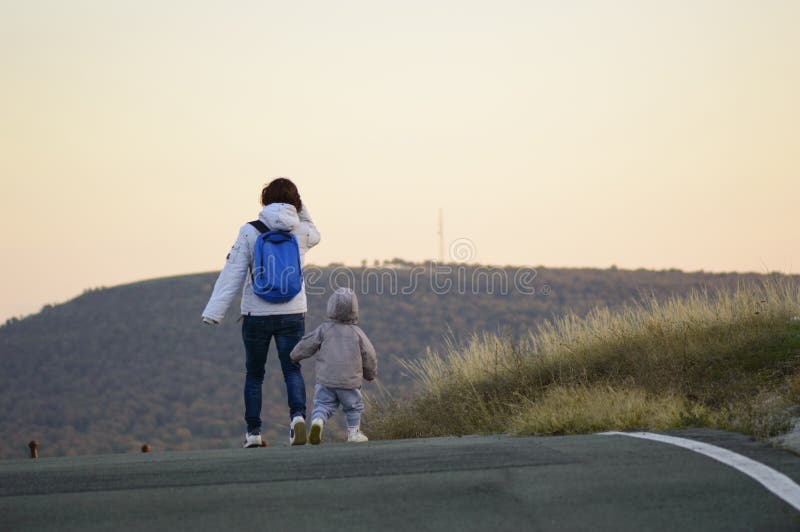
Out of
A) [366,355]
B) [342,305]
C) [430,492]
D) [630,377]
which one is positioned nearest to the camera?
[430,492]

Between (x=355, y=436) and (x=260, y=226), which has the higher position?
(x=260, y=226)

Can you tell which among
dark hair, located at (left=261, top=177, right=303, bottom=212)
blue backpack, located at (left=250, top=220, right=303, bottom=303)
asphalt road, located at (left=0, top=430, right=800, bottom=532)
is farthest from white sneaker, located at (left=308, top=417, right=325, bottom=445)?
asphalt road, located at (left=0, top=430, right=800, bottom=532)

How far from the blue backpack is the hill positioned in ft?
158

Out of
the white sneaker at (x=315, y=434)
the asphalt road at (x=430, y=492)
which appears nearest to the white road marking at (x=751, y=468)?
the asphalt road at (x=430, y=492)

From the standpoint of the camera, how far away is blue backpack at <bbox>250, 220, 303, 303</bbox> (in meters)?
10.6

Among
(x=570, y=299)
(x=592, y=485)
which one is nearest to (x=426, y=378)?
(x=592, y=485)

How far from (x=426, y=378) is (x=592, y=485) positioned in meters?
9.40

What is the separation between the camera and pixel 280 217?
1081cm

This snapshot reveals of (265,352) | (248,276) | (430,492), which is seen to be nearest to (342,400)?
(265,352)

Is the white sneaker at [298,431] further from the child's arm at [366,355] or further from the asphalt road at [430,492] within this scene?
the asphalt road at [430,492]

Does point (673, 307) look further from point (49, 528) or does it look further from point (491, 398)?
point (49, 528)

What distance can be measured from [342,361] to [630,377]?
349 centimetres

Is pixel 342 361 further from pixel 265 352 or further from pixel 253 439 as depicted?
pixel 253 439

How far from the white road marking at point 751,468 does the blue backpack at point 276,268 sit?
3990 millimetres
